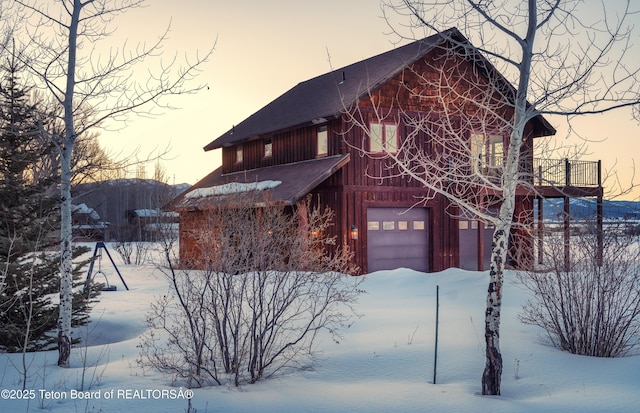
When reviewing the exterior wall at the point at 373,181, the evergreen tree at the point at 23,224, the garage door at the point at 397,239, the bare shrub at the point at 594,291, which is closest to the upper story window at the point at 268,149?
the exterior wall at the point at 373,181

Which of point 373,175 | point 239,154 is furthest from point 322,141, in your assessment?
point 239,154

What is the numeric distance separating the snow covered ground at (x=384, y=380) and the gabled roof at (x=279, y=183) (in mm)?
8039

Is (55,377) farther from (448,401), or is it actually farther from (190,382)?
(448,401)

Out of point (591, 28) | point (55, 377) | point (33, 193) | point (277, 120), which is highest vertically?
point (277, 120)

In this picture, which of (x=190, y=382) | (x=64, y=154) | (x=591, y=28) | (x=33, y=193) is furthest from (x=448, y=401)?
(x=33, y=193)

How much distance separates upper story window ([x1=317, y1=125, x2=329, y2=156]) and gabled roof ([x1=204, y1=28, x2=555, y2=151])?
2.13ft

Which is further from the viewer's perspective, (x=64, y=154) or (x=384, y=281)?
(x=384, y=281)

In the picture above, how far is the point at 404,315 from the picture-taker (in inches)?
455

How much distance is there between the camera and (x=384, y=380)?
7316 millimetres

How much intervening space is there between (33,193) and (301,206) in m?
10.6

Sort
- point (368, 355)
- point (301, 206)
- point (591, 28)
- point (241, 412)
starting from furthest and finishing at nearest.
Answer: point (301, 206)
point (368, 355)
point (591, 28)
point (241, 412)

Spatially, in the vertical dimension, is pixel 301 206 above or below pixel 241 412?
above

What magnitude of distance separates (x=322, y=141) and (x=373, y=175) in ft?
8.45

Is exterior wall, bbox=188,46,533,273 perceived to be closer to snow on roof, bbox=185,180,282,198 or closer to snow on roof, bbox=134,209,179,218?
snow on roof, bbox=185,180,282,198
